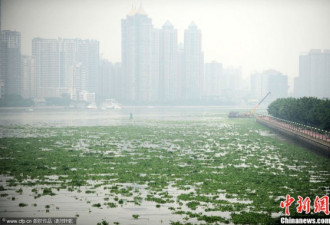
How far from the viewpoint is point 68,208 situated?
15.4 metres

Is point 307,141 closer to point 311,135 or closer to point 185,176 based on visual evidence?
point 311,135

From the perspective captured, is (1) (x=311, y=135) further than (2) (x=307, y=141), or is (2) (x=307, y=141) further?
(2) (x=307, y=141)

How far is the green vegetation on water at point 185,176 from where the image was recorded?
50.9 ft

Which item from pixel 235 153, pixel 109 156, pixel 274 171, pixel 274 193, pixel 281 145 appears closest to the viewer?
pixel 274 193

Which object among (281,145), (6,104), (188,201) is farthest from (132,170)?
(6,104)

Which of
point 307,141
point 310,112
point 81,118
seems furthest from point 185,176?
point 81,118

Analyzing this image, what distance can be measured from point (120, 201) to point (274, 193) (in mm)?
5791

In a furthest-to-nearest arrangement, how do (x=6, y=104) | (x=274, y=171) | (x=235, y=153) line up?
(x=6, y=104), (x=235, y=153), (x=274, y=171)

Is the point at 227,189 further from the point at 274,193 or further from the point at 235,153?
the point at 235,153

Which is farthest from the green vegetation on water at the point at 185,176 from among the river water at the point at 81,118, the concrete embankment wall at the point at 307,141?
the river water at the point at 81,118

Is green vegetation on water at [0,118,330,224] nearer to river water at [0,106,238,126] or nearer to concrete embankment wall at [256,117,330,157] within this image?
concrete embankment wall at [256,117,330,157]

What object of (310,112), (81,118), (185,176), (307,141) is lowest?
(81,118)

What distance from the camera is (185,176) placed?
2089 centimetres

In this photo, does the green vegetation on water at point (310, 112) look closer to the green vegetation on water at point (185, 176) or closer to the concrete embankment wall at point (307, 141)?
the concrete embankment wall at point (307, 141)
